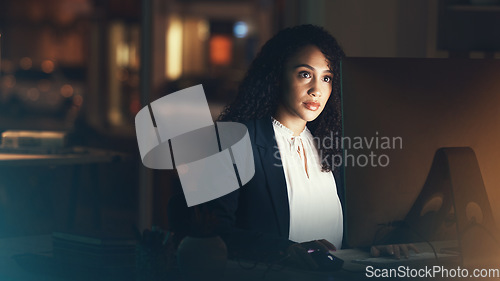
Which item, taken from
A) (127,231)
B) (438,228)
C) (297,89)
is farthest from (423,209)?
(127,231)

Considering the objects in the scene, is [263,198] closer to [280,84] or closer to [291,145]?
[291,145]

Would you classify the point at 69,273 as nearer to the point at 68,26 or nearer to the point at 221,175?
the point at 221,175

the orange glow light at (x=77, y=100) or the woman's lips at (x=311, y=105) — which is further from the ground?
the woman's lips at (x=311, y=105)

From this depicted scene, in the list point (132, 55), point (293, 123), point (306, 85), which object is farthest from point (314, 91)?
point (132, 55)

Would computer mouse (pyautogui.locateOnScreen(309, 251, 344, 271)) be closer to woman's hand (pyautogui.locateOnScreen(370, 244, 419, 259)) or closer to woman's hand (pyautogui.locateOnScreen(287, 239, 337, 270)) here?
woman's hand (pyautogui.locateOnScreen(287, 239, 337, 270))

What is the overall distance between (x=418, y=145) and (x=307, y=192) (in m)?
0.62

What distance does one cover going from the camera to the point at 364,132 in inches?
66.5

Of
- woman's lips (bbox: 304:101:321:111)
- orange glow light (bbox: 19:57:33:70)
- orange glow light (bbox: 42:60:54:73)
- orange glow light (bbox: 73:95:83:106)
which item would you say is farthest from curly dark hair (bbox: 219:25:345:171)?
orange glow light (bbox: 19:57:33:70)

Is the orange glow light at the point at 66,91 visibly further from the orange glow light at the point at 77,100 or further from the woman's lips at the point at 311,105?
the woman's lips at the point at 311,105


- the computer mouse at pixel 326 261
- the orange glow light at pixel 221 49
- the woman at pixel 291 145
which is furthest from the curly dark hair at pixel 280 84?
the orange glow light at pixel 221 49

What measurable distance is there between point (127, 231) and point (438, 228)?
3.94 meters

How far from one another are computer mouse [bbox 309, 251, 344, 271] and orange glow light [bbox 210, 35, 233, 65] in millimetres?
18315

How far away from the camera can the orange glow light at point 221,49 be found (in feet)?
65.6

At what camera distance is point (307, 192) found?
2.29 metres
